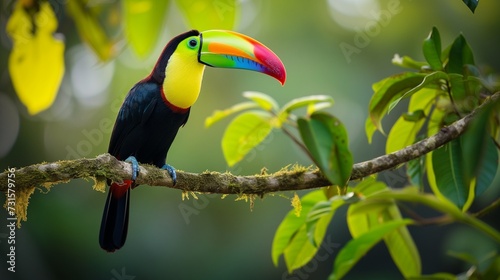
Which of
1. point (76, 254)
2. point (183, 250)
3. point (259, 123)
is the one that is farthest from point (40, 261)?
point (259, 123)

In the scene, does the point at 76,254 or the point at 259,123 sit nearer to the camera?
the point at 259,123

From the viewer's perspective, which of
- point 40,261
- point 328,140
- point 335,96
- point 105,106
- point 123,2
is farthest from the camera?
point 335,96

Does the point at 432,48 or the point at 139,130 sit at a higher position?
the point at 139,130

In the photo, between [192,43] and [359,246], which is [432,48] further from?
[192,43]

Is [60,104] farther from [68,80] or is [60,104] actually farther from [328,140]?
[328,140]

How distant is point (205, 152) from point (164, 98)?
485 centimetres

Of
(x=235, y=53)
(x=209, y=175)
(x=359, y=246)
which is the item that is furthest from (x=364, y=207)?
(x=235, y=53)

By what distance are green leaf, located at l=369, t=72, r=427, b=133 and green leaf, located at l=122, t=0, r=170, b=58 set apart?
4.39 ft

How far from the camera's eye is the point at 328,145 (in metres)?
2.03

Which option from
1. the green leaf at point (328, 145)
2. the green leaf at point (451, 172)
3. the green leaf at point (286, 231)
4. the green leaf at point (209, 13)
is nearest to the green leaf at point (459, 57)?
the green leaf at point (451, 172)

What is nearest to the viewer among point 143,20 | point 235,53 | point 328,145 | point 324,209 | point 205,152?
point 143,20

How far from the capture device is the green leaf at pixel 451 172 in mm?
2021

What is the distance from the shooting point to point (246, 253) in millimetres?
7949

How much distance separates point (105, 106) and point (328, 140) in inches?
240
